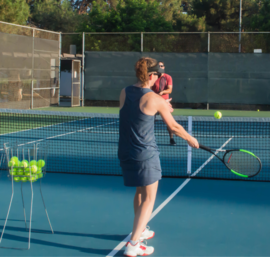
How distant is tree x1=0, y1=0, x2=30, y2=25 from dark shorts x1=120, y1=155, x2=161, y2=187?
23.3 m

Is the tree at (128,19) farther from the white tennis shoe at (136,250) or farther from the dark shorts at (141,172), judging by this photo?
the white tennis shoe at (136,250)

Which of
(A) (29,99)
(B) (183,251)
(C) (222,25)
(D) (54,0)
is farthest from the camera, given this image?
(D) (54,0)

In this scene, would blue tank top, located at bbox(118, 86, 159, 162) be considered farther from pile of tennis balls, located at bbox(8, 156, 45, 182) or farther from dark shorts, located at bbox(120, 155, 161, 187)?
pile of tennis balls, located at bbox(8, 156, 45, 182)

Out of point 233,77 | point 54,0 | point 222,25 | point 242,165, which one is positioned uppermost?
point 54,0

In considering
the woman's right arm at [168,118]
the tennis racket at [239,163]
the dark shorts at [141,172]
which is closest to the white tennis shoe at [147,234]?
the dark shorts at [141,172]

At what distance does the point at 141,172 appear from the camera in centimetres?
285

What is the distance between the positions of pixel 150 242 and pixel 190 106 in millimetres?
13479

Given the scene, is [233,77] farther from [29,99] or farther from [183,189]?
[183,189]

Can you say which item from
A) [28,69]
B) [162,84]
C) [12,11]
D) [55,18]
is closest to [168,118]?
[162,84]

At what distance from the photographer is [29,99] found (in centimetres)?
1482

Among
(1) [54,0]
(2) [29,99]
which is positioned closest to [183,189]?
(2) [29,99]

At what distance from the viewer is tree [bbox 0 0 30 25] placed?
2389 cm

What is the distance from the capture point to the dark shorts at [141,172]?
112 inches

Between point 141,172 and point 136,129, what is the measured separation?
1.00ft
